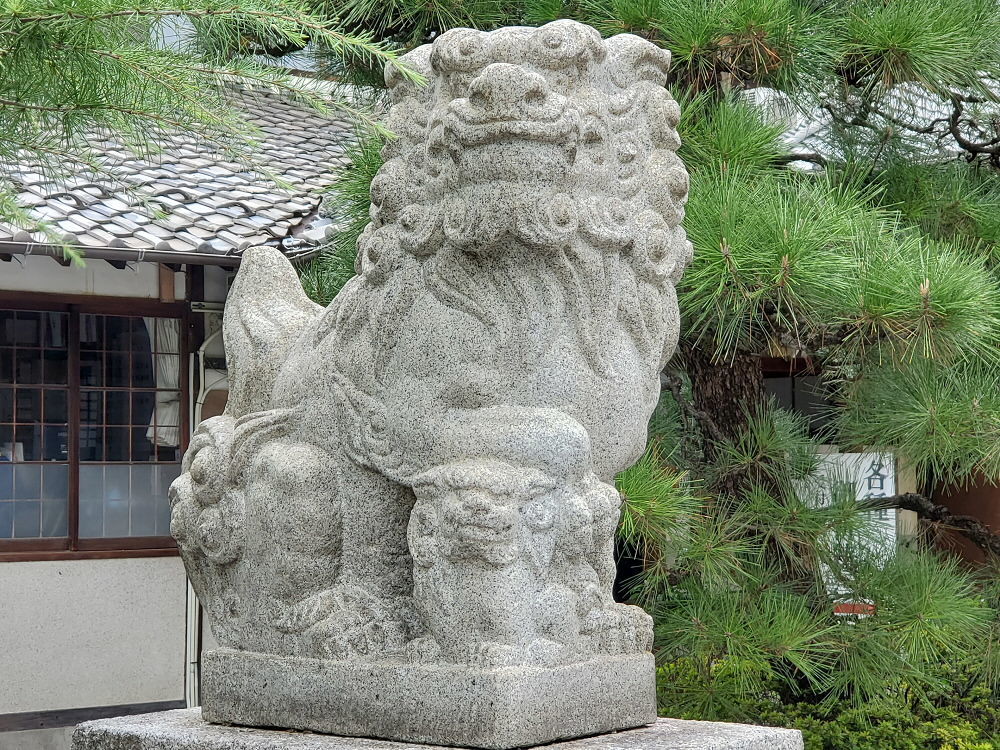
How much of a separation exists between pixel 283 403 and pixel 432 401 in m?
0.47

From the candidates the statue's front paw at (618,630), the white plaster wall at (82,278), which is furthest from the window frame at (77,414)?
the statue's front paw at (618,630)

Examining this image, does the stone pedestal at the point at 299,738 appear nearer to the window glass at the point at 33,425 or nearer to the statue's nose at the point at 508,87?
the statue's nose at the point at 508,87

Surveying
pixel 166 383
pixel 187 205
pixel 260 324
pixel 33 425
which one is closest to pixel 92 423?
pixel 33 425

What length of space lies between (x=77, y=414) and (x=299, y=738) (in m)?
3.90

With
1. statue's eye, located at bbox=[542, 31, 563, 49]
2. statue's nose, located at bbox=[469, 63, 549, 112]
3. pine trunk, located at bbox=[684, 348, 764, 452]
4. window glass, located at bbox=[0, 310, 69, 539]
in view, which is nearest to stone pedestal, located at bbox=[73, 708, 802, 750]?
statue's nose, located at bbox=[469, 63, 549, 112]

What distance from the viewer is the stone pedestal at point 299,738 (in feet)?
8.07

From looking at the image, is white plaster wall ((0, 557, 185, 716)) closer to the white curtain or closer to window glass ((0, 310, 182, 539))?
window glass ((0, 310, 182, 539))

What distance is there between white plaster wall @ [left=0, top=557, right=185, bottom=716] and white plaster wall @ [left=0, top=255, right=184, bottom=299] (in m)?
1.27

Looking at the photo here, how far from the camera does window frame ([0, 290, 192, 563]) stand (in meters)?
5.93

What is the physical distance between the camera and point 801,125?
5172 millimetres

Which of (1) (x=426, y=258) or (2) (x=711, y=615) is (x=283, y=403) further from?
(2) (x=711, y=615)

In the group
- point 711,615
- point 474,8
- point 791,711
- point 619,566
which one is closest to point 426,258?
point 711,615

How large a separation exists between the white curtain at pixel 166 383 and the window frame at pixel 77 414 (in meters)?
0.04

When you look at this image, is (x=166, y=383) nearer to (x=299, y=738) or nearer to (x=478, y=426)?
(x=299, y=738)
